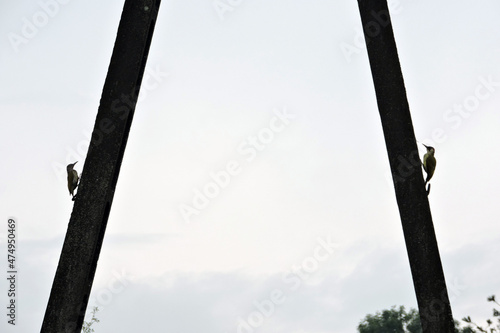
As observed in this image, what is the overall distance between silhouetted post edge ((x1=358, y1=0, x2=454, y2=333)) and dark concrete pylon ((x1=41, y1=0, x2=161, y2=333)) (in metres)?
1.24

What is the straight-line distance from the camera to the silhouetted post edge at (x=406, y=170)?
2.85m

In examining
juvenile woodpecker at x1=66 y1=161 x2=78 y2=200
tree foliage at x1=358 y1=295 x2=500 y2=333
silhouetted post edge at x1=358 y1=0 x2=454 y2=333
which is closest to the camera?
silhouetted post edge at x1=358 y1=0 x2=454 y2=333

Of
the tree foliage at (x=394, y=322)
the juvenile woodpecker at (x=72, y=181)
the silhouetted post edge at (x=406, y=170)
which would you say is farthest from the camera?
the tree foliage at (x=394, y=322)

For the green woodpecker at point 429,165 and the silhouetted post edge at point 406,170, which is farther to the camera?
the green woodpecker at point 429,165

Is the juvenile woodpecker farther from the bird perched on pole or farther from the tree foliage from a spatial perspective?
the tree foliage

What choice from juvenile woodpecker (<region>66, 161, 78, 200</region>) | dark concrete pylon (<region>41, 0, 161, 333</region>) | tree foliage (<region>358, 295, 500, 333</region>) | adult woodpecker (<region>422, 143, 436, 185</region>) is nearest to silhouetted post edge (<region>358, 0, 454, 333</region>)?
adult woodpecker (<region>422, 143, 436, 185</region>)

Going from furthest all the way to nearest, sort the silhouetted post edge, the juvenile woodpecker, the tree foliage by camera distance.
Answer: the tree foliage
the juvenile woodpecker
the silhouetted post edge

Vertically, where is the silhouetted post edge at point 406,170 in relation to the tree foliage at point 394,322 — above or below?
below

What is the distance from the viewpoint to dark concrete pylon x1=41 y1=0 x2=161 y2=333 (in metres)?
2.90

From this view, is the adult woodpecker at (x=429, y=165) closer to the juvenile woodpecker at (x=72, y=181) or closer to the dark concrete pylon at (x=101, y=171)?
the dark concrete pylon at (x=101, y=171)

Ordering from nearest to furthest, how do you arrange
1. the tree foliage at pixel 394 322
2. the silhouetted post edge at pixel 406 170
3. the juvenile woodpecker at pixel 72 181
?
the silhouetted post edge at pixel 406 170, the juvenile woodpecker at pixel 72 181, the tree foliage at pixel 394 322

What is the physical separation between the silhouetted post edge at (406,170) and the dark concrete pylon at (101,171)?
49.0 inches

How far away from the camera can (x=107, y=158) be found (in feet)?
9.96

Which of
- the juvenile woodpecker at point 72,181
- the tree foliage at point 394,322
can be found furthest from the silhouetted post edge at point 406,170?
the tree foliage at point 394,322
